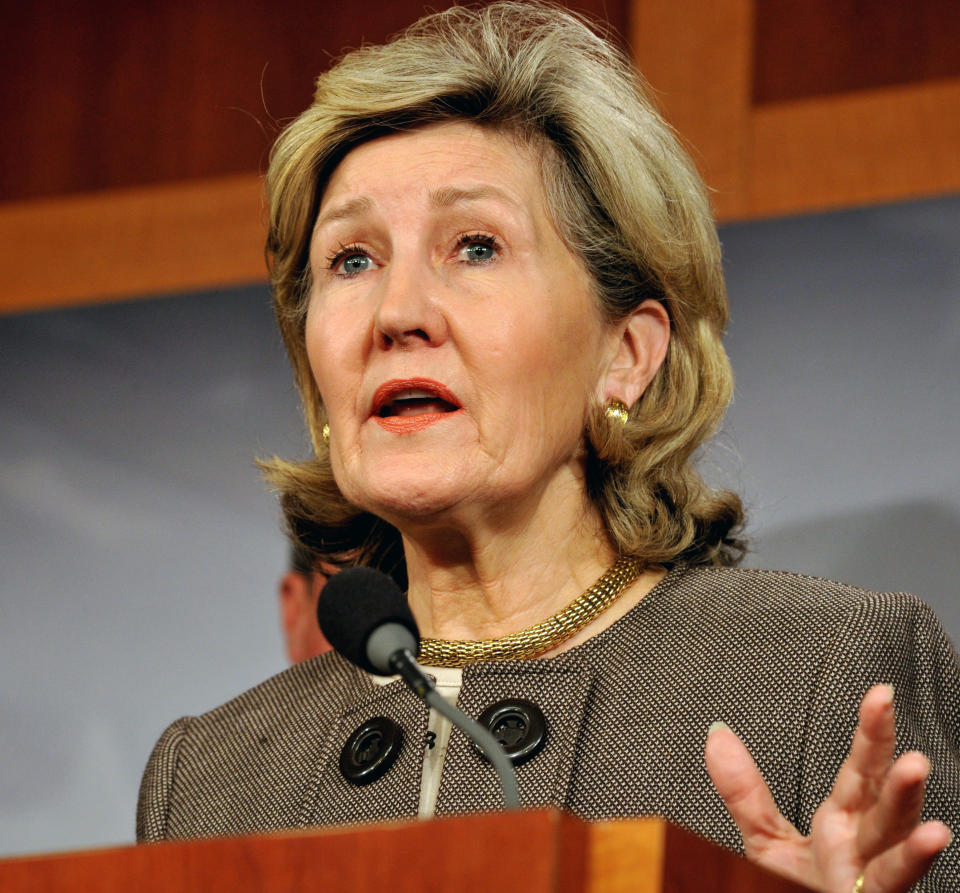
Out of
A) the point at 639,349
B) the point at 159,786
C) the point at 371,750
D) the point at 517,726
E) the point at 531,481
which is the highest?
the point at 639,349

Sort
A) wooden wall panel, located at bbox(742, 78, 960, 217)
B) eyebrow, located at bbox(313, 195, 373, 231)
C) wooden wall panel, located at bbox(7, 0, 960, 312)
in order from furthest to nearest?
wooden wall panel, located at bbox(7, 0, 960, 312), wooden wall panel, located at bbox(742, 78, 960, 217), eyebrow, located at bbox(313, 195, 373, 231)

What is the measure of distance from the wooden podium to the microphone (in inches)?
12.9

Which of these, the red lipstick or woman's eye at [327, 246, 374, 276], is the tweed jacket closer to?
the red lipstick

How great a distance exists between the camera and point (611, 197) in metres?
2.28

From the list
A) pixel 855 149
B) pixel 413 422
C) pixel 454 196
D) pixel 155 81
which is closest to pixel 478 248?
pixel 454 196

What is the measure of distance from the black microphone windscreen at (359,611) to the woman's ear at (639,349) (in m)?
0.89

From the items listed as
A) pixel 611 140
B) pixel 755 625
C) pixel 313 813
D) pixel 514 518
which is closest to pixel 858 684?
pixel 755 625

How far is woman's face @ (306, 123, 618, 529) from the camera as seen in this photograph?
6.79ft

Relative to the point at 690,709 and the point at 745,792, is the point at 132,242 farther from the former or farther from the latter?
the point at 745,792

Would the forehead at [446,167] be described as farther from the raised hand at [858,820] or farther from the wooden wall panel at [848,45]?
the wooden wall panel at [848,45]

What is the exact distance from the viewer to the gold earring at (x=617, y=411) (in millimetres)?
2271

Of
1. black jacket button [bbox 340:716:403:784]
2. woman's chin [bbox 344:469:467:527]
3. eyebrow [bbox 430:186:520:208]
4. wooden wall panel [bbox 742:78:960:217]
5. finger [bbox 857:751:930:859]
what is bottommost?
black jacket button [bbox 340:716:403:784]

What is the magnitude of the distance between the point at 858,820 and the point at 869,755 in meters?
0.07

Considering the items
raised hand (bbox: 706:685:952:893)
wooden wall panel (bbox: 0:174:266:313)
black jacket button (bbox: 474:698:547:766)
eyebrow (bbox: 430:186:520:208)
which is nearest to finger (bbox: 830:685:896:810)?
raised hand (bbox: 706:685:952:893)
